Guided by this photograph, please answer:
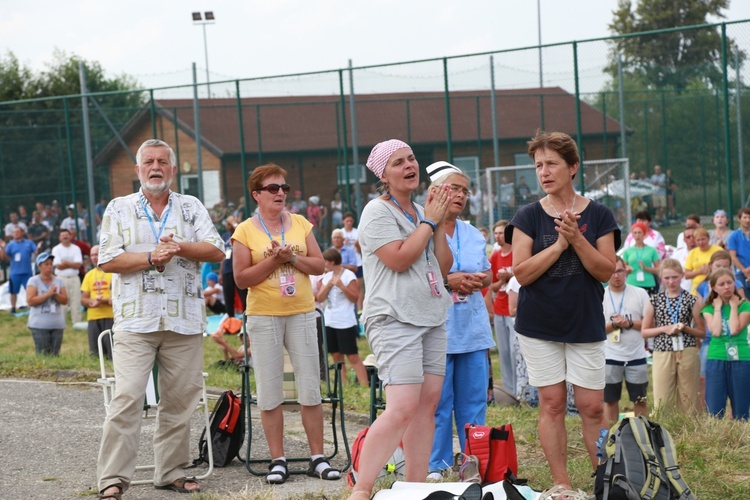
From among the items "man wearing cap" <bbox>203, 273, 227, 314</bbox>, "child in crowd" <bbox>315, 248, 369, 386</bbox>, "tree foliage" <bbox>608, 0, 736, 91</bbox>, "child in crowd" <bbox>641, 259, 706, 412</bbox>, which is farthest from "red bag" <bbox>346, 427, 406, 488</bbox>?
"man wearing cap" <bbox>203, 273, 227, 314</bbox>

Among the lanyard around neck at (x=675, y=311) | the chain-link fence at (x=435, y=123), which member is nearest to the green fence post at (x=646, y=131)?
the chain-link fence at (x=435, y=123)

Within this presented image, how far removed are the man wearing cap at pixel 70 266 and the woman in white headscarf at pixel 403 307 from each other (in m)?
14.1

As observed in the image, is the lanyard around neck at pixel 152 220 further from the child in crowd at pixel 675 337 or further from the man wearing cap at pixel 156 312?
the child in crowd at pixel 675 337

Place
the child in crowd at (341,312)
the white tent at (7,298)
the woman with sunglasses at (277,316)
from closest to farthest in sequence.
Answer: the woman with sunglasses at (277,316) < the child in crowd at (341,312) < the white tent at (7,298)

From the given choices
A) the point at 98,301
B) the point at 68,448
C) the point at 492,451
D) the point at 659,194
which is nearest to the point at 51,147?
the point at 98,301

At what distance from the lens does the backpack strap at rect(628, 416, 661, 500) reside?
5.05 meters

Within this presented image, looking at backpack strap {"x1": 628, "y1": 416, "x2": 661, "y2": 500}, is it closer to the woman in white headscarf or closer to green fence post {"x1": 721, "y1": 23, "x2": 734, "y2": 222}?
the woman in white headscarf

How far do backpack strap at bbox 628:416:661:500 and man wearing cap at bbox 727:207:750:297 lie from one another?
826 cm

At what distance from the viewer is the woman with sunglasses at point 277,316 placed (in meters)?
6.68

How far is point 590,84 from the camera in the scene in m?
15.0

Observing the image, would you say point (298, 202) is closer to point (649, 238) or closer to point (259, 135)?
point (259, 135)

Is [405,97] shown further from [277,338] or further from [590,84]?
[277,338]

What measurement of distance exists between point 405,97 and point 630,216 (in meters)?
4.93

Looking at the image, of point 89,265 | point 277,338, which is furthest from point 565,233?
point 89,265
